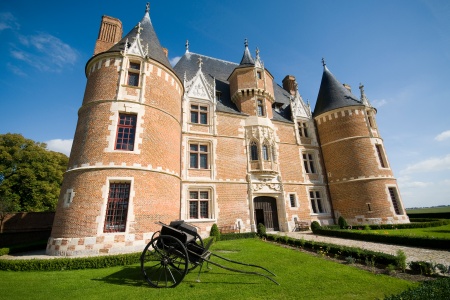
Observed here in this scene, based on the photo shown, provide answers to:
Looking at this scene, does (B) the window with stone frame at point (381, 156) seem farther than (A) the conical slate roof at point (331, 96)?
No

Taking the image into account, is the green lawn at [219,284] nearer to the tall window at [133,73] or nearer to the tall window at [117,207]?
the tall window at [117,207]

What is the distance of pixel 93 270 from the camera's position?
25.1 feet

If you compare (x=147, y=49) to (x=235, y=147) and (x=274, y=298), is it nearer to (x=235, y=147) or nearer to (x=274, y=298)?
(x=235, y=147)

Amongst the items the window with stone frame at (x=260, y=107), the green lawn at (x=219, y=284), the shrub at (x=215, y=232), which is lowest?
the green lawn at (x=219, y=284)

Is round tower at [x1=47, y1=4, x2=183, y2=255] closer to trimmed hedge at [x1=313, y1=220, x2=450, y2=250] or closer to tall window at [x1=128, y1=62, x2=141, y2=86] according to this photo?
tall window at [x1=128, y1=62, x2=141, y2=86]

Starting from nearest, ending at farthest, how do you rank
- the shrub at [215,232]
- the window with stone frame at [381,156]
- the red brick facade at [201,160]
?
1. the red brick facade at [201,160]
2. the shrub at [215,232]
3. the window with stone frame at [381,156]

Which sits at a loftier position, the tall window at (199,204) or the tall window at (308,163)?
the tall window at (308,163)

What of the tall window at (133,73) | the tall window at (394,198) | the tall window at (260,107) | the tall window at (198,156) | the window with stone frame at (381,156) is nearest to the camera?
the tall window at (133,73)

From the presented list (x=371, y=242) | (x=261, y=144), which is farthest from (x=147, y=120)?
(x=371, y=242)

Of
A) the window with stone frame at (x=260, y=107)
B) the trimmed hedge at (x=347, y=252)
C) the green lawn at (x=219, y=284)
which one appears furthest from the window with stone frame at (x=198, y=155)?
the green lawn at (x=219, y=284)

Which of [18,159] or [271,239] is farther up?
[18,159]

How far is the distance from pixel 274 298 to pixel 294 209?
1431 centimetres

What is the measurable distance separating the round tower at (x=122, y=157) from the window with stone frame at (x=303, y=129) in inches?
535

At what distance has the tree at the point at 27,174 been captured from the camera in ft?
82.4
